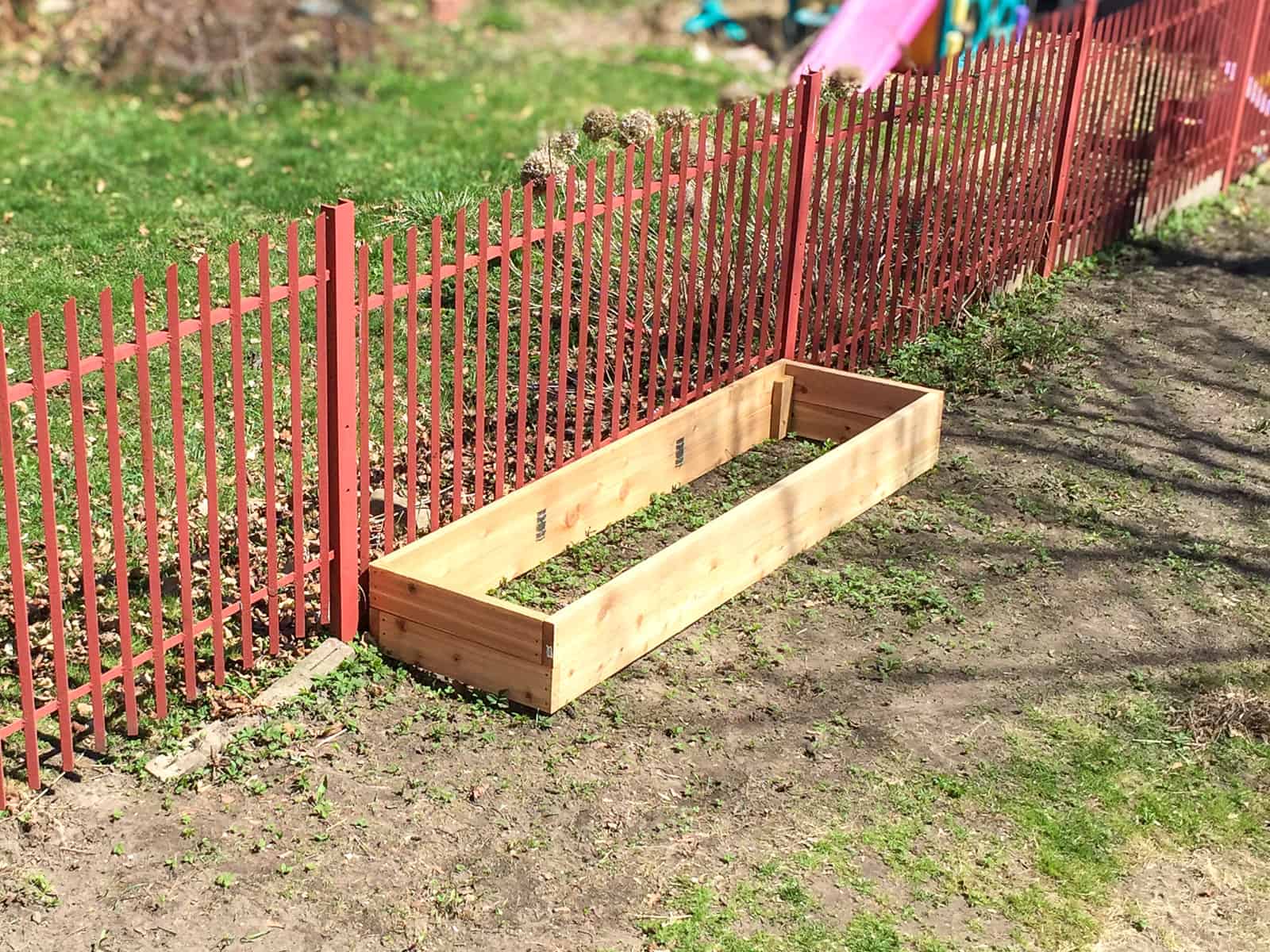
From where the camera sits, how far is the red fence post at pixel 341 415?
5578 millimetres

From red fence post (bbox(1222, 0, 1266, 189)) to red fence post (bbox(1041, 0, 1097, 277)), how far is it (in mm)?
2748

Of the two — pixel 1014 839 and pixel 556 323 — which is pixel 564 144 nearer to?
pixel 556 323

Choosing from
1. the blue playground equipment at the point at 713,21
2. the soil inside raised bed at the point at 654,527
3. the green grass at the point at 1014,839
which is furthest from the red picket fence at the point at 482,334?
the blue playground equipment at the point at 713,21

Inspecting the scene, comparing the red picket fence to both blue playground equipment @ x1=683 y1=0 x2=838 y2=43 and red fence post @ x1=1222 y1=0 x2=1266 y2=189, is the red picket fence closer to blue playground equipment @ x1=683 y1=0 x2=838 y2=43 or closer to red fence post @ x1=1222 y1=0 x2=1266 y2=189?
red fence post @ x1=1222 y1=0 x2=1266 y2=189

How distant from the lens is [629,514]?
24.0 feet

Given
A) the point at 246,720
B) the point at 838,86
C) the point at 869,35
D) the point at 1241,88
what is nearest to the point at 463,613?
the point at 246,720

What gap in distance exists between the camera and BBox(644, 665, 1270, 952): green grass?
475 cm

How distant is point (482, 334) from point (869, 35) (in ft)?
32.0

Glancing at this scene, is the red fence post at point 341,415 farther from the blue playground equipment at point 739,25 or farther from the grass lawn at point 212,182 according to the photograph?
the blue playground equipment at point 739,25

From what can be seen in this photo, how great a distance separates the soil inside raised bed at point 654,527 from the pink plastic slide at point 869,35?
7343 mm

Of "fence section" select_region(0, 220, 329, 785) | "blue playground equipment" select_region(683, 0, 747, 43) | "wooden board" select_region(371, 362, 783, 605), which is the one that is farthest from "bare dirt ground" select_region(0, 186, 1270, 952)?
"blue playground equipment" select_region(683, 0, 747, 43)

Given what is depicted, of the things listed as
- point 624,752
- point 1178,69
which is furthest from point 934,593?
point 1178,69

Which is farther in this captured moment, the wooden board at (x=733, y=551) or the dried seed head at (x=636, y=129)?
the dried seed head at (x=636, y=129)

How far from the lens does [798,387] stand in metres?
8.18
